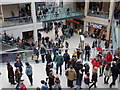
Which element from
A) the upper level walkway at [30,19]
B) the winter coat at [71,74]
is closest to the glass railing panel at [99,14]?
the upper level walkway at [30,19]

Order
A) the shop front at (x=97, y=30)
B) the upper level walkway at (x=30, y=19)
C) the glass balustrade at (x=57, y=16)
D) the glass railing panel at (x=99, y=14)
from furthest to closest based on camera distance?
the shop front at (x=97, y=30) → the glass railing panel at (x=99, y=14) → the glass balustrade at (x=57, y=16) → the upper level walkway at (x=30, y=19)

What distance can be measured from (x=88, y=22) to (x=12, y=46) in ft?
47.3

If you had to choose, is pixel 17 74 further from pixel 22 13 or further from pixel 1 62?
pixel 22 13

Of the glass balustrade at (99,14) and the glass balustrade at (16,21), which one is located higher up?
the glass balustrade at (99,14)

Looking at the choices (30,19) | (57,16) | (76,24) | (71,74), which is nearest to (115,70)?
(71,74)

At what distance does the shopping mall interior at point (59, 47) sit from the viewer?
8.64 meters

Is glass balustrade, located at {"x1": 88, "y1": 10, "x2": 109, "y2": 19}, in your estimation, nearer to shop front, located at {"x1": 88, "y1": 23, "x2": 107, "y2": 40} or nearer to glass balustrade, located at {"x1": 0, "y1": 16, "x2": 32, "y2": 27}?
shop front, located at {"x1": 88, "y1": 23, "x2": 107, "y2": 40}

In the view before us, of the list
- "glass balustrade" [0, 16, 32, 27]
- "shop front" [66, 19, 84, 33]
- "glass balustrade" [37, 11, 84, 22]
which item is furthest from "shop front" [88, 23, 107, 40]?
"glass balustrade" [0, 16, 32, 27]

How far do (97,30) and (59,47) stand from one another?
1161 centimetres

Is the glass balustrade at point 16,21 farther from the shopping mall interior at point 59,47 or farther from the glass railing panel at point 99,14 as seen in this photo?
the glass railing panel at point 99,14

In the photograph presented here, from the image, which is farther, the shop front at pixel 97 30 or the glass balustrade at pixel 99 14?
the shop front at pixel 97 30

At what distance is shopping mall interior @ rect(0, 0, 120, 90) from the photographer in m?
8.64

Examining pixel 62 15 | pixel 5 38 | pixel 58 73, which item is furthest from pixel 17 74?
pixel 62 15

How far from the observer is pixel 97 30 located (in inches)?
984
